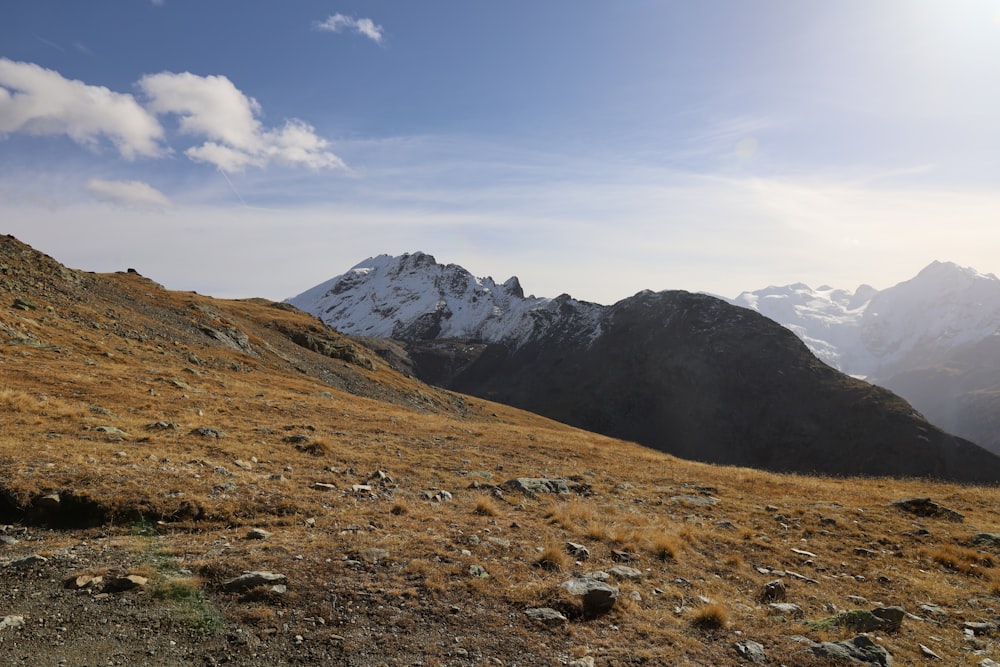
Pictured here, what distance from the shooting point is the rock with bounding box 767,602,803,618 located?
36.2ft

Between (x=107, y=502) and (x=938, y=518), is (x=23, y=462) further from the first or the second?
(x=938, y=518)

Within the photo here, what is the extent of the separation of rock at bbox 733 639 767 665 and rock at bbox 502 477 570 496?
10738mm

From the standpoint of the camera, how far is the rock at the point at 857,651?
887 cm

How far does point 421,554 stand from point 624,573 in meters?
4.79

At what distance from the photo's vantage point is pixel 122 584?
29.7ft

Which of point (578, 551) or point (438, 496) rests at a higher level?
point (578, 551)

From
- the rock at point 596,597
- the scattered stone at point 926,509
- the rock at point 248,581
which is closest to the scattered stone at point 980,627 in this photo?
the rock at point 596,597

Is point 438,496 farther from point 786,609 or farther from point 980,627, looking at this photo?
point 980,627

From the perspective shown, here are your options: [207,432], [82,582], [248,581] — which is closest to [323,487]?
[248,581]

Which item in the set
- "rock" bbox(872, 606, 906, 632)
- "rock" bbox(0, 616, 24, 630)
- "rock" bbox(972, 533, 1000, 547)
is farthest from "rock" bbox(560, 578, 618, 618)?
"rock" bbox(972, 533, 1000, 547)

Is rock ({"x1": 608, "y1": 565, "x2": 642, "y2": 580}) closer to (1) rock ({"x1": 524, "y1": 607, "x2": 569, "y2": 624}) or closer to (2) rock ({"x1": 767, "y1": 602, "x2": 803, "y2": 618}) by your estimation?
(1) rock ({"x1": 524, "y1": 607, "x2": 569, "y2": 624})

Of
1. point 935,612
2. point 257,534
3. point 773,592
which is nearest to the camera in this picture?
point 935,612

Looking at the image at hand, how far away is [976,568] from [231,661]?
19.5 m

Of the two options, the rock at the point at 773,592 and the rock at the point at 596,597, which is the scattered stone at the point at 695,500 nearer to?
the rock at the point at 773,592
